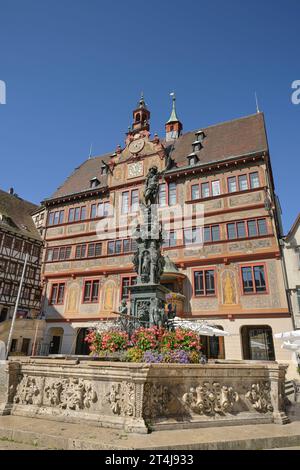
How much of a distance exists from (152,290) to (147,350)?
9.02ft

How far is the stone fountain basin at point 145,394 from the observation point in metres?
5.40

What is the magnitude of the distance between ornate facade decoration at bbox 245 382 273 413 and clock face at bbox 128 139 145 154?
A: 25867 mm

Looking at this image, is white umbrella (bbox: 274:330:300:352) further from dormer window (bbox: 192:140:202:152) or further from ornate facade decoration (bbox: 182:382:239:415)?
dormer window (bbox: 192:140:202:152)

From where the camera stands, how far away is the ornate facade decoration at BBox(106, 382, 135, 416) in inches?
211

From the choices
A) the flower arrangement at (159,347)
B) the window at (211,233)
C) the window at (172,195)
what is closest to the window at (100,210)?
the window at (172,195)

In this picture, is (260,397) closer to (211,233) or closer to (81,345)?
(211,233)

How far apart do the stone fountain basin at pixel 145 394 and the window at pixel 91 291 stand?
20.4 m

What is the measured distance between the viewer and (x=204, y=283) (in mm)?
23250

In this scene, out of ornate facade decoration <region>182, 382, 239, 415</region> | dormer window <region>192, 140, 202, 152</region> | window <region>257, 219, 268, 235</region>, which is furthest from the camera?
dormer window <region>192, 140, 202, 152</region>

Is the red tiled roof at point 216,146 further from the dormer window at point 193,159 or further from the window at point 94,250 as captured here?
the window at point 94,250

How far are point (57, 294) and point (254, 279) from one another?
1757 centimetres

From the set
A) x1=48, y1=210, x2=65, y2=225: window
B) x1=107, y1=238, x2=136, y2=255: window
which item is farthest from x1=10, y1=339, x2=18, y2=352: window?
x1=48, y1=210, x2=65, y2=225: window

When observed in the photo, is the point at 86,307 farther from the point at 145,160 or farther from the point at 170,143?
the point at 170,143

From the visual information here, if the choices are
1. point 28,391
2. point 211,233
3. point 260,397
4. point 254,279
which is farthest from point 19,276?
point 260,397
